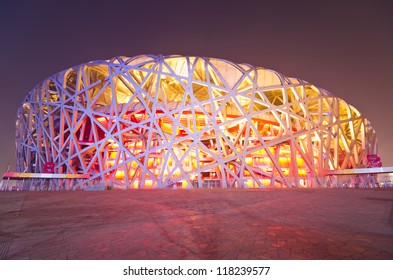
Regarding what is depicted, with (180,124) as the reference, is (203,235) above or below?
below

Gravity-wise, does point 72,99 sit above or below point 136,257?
above

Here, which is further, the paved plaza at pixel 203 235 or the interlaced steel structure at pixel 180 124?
the interlaced steel structure at pixel 180 124

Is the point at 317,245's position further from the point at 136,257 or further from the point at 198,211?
the point at 198,211

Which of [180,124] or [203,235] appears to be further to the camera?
[180,124]

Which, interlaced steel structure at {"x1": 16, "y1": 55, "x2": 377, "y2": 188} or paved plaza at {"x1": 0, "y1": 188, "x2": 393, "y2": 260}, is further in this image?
interlaced steel structure at {"x1": 16, "y1": 55, "x2": 377, "y2": 188}

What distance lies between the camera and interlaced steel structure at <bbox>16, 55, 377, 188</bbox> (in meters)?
22.1

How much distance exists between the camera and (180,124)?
861 inches

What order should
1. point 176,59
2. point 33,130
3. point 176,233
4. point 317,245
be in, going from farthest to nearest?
point 33,130 → point 176,59 → point 176,233 → point 317,245

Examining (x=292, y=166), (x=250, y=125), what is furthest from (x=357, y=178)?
(x=250, y=125)

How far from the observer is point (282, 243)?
150 inches

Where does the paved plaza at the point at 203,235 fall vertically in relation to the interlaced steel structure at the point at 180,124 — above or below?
below

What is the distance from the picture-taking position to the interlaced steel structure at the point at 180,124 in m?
22.1

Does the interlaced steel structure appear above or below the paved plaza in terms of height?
above
